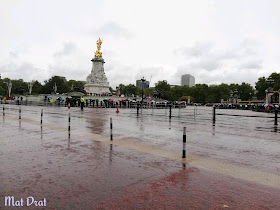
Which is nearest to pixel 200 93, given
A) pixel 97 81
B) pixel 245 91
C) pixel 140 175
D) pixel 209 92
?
pixel 209 92

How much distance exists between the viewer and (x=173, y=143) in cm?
902

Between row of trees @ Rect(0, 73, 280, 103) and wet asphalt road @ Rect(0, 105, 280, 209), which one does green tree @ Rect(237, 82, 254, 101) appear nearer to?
row of trees @ Rect(0, 73, 280, 103)

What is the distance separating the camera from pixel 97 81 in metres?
73.9

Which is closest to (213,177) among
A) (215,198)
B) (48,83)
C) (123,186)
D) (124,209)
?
(215,198)

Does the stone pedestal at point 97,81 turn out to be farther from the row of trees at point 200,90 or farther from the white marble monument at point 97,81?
the row of trees at point 200,90

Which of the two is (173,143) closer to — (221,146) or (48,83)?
(221,146)

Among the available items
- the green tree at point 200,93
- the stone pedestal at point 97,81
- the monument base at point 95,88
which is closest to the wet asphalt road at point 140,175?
the monument base at point 95,88

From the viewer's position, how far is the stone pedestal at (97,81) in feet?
242

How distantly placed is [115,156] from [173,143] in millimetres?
2998

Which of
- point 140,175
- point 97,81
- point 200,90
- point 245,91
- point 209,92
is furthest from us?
point 200,90

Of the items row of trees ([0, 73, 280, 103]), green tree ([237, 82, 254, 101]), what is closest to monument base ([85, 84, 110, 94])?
row of trees ([0, 73, 280, 103])

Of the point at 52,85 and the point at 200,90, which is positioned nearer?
the point at 52,85

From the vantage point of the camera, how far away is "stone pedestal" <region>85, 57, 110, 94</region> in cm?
7388

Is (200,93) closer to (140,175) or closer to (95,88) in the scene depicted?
(95,88)
